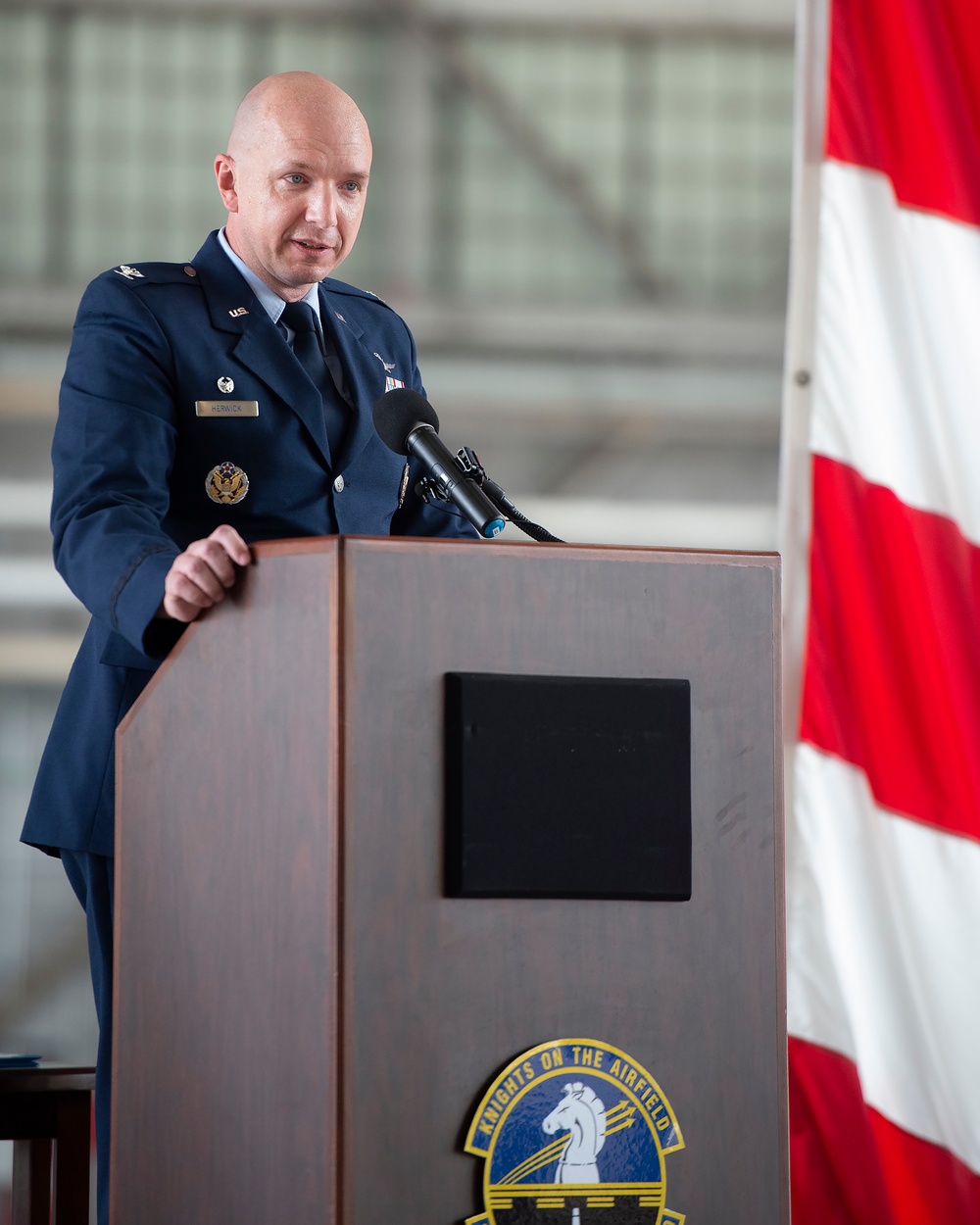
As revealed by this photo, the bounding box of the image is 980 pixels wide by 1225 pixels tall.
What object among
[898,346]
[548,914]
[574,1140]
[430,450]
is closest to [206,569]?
[430,450]

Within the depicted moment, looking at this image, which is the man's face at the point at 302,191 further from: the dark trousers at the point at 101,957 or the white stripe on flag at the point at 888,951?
the white stripe on flag at the point at 888,951

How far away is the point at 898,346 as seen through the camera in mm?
2348

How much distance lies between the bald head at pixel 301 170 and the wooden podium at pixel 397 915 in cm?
44

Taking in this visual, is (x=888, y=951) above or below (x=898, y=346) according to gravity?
below

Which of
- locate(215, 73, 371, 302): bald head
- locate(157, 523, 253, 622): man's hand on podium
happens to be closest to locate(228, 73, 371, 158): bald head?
locate(215, 73, 371, 302): bald head

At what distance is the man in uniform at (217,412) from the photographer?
1193 millimetres

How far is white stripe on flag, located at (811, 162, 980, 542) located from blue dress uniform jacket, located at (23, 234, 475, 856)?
1222 mm

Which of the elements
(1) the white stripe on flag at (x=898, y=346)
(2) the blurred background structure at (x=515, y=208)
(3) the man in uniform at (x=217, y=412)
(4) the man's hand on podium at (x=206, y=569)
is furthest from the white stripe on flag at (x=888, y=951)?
(4) the man's hand on podium at (x=206, y=569)

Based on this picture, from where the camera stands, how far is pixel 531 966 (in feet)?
3.09

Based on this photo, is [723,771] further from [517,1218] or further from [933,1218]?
[933,1218]

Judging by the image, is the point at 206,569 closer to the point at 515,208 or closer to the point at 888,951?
the point at 888,951

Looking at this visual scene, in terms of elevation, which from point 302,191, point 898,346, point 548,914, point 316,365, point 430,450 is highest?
point 898,346

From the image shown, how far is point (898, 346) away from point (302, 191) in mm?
1346

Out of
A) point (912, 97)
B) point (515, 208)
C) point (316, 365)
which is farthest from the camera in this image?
point (515, 208)
